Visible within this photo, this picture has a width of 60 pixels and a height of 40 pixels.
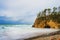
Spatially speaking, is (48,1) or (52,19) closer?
(48,1)

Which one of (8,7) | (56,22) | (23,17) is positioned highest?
(8,7)

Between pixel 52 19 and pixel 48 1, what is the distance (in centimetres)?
569

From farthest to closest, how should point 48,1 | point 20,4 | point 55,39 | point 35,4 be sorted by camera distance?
point 48,1 < point 35,4 < point 20,4 < point 55,39

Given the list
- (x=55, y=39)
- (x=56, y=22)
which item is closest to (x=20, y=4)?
(x=55, y=39)

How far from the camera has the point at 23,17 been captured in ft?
16.2

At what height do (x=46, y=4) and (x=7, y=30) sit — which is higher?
(x=46, y=4)

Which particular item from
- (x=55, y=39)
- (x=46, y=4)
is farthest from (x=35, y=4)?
(x=55, y=39)

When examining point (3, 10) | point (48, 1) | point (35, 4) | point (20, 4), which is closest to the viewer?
point (3, 10)

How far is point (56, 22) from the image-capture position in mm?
10359

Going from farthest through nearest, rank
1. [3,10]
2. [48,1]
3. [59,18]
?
[59,18] → [48,1] → [3,10]

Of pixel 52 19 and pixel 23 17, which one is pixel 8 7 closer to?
pixel 23 17

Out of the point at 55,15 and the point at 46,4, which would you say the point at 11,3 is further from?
the point at 55,15


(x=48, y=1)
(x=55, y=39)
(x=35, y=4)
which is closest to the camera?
(x=55, y=39)

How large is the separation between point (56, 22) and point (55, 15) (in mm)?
549
